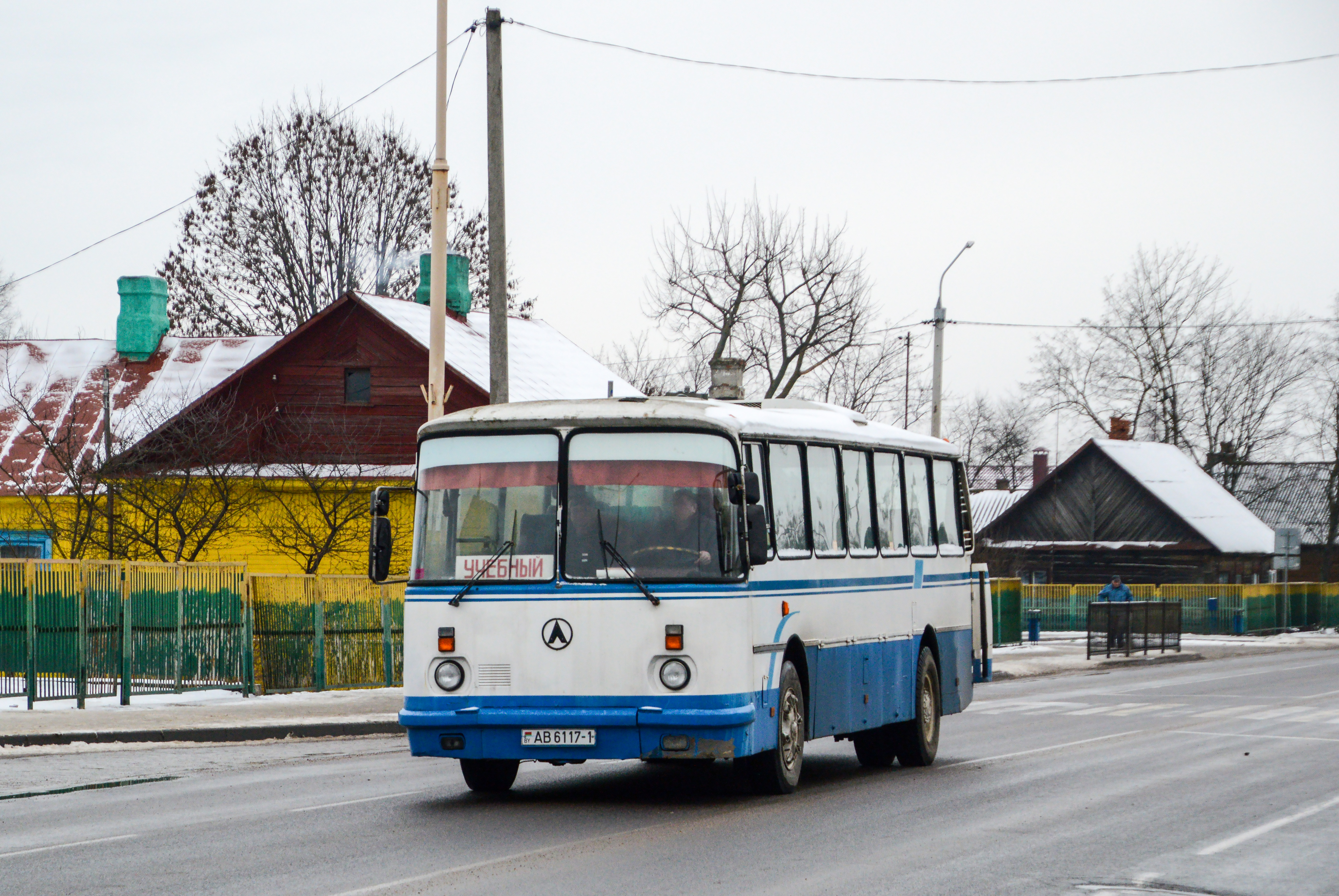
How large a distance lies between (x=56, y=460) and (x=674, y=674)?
93.1 ft

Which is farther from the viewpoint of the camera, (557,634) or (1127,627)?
(1127,627)

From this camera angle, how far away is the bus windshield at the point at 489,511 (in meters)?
11.8

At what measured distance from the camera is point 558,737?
1152 cm

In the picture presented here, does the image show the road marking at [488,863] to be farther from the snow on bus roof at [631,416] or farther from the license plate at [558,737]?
the snow on bus roof at [631,416]

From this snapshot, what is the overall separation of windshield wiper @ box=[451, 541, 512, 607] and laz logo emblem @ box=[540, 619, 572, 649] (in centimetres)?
56

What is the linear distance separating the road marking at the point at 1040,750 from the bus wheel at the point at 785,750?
9.52 feet

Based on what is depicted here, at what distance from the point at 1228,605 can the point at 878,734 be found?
40.1 meters

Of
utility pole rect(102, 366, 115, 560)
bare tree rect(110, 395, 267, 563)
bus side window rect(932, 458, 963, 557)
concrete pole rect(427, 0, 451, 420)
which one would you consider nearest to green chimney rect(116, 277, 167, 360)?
bare tree rect(110, 395, 267, 563)

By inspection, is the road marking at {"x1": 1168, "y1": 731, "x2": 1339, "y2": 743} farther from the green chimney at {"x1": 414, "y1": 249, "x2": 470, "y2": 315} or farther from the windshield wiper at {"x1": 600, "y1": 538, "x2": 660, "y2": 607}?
the green chimney at {"x1": 414, "y1": 249, "x2": 470, "y2": 315}

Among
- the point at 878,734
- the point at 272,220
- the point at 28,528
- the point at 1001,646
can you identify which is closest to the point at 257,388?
the point at 28,528

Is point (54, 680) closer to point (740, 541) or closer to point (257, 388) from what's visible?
point (740, 541)

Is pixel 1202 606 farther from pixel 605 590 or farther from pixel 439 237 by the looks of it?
pixel 605 590

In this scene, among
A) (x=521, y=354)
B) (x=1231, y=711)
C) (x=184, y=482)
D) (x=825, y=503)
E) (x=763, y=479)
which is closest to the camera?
(x=763, y=479)

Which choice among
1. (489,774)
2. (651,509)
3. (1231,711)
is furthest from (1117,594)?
(651,509)
